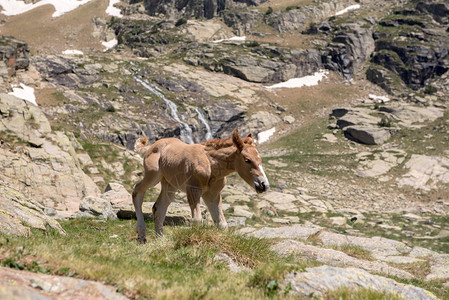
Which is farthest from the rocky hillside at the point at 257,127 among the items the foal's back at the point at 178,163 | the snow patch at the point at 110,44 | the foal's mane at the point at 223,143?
the foal's mane at the point at 223,143

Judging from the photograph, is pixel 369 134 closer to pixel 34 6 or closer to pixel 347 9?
pixel 347 9

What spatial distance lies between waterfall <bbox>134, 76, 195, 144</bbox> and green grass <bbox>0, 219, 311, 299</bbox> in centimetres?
4484

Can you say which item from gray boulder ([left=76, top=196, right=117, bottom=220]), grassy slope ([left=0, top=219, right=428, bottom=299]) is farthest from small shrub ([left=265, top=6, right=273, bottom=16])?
grassy slope ([left=0, top=219, right=428, bottom=299])

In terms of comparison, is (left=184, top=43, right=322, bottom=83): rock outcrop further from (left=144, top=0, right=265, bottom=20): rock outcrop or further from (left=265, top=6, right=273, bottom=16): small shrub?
(left=144, top=0, right=265, bottom=20): rock outcrop

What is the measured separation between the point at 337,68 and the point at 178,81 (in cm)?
4005

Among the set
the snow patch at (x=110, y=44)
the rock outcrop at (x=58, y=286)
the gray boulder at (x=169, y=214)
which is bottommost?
the snow patch at (x=110, y=44)

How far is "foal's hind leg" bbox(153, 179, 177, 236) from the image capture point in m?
9.12

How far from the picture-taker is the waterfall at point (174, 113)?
173 feet

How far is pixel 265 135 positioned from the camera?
56.5 meters

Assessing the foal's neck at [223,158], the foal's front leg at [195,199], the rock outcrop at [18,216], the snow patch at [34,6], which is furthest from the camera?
the snow patch at [34,6]

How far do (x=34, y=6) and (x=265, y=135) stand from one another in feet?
337

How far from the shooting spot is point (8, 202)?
9.06 metres

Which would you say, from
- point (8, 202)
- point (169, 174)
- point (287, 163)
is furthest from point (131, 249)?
point (287, 163)

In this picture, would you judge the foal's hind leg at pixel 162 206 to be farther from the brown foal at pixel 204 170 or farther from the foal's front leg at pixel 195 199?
the foal's front leg at pixel 195 199
